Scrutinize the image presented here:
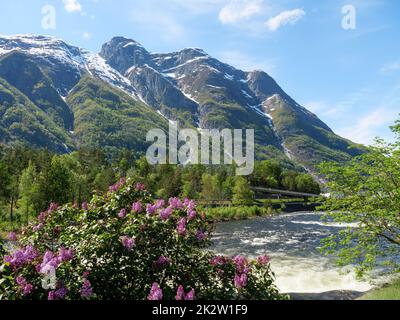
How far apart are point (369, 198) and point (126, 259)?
12.8 meters

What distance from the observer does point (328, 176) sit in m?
18.3

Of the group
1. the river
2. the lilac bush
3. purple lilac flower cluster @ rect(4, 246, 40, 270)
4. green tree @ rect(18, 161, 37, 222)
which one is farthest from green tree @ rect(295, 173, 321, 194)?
purple lilac flower cluster @ rect(4, 246, 40, 270)

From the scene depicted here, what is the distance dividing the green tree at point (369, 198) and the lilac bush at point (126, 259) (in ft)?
30.4

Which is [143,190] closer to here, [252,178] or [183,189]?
[183,189]

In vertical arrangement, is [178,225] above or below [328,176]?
below

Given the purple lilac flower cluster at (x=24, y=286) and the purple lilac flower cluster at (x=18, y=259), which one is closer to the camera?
the purple lilac flower cluster at (x=24, y=286)

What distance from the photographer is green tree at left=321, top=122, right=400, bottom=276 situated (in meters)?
15.9

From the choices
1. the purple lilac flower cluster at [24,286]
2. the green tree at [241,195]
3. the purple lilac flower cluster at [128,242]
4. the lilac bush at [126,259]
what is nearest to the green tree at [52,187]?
the lilac bush at [126,259]

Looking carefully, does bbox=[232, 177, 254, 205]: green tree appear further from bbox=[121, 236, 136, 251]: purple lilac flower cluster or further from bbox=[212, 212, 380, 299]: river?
bbox=[121, 236, 136, 251]: purple lilac flower cluster

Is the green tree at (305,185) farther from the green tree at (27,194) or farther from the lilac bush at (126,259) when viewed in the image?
the lilac bush at (126,259)

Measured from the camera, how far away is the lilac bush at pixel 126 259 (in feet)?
22.8

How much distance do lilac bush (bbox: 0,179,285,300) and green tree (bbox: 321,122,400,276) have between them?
30.4ft
